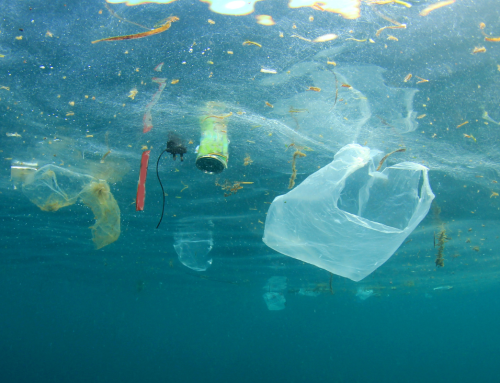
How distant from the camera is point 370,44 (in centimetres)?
465

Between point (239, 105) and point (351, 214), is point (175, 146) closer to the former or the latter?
point (239, 105)

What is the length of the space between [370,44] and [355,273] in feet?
12.3

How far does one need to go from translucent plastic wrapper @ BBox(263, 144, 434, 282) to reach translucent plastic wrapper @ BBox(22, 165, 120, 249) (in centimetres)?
407

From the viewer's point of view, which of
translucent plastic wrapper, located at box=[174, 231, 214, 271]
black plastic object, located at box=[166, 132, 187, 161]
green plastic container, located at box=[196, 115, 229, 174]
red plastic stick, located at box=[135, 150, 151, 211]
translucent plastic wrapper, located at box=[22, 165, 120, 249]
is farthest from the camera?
translucent plastic wrapper, located at box=[174, 231, 214, 271]

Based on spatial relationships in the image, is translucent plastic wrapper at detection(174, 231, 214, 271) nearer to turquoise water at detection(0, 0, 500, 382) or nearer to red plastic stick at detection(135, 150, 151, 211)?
turquoise water at detection(0, 0, 500, 382)

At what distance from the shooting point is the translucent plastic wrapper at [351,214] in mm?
4258

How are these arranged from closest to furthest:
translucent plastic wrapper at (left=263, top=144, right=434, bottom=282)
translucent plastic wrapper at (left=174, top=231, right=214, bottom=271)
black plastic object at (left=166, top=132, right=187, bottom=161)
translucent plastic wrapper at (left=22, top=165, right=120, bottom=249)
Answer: translucent plastic wrapper at (left=263, top=144, right=434, bottom=282), translucent plastic wrapper at (left=22, top=165, right=120, bottom=249), black plastic object at (left=166, top=132, right=187, bottom=161), translucent plastic wrapper at (left=174, top=231, right=214, bottom=271)

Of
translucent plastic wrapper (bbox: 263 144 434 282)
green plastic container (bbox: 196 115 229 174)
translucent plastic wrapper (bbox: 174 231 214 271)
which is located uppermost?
→ green plastic container (bbox: 196 115 229 174)

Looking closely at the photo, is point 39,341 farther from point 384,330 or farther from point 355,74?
point 355,74

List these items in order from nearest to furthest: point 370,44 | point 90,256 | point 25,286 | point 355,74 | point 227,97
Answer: point 370,44 → point 355,74 → point 227,97 → point 90,256 → point 25,286

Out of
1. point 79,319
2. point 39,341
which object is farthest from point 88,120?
point 39,341

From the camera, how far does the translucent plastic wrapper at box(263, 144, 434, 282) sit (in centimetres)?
426

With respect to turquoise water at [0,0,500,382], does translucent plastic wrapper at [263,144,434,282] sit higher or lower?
lower

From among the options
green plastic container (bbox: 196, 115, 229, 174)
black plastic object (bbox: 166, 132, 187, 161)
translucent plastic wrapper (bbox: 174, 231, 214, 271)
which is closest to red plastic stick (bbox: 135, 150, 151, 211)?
green plastic container (bbox: 196, 115, 229, 174)
